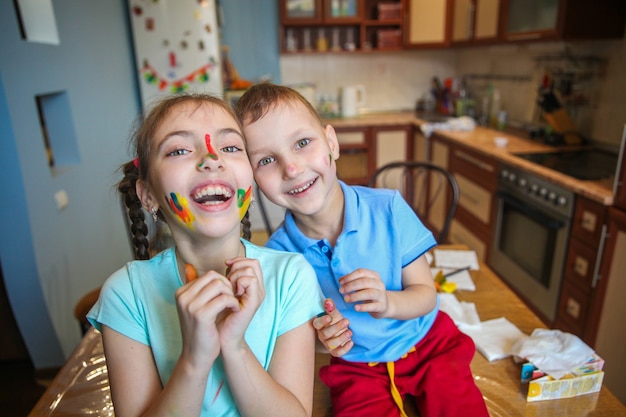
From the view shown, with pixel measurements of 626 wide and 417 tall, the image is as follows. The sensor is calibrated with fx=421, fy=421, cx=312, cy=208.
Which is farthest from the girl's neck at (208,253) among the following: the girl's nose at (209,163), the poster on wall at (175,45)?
the poster on wall at (175,45)

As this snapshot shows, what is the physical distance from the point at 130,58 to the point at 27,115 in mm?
1839

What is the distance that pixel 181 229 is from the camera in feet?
2.53

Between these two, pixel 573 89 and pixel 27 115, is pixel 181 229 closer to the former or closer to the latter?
pixel 27 115

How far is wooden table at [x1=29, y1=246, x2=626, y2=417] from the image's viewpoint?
876 mm

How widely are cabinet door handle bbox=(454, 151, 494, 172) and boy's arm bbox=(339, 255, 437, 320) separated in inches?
73.0

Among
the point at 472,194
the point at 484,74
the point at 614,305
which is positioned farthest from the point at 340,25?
the point at 614,305

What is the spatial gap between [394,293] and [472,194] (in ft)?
7.30

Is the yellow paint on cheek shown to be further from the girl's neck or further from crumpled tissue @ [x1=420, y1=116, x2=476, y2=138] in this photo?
crumpled tissue @ [x1=420, y1=116, x2=476, y2=138]

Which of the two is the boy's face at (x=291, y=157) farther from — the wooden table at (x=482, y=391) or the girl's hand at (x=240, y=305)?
the wooden table at (x=482, y=391)

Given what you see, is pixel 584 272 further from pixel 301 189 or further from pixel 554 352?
pixel 301 189

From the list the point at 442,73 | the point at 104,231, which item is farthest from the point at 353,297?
the point at 442,73

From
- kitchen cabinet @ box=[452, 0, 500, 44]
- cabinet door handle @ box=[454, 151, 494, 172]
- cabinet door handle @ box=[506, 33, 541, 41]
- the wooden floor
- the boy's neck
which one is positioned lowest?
the wooden floor

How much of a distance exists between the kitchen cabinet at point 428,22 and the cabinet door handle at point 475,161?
4.59 feet

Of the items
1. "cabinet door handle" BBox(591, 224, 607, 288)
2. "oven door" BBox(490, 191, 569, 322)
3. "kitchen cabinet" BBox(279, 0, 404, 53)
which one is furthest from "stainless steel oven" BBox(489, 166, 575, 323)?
"kitchen cabinet" BBox(279, 0, 404, 53)
